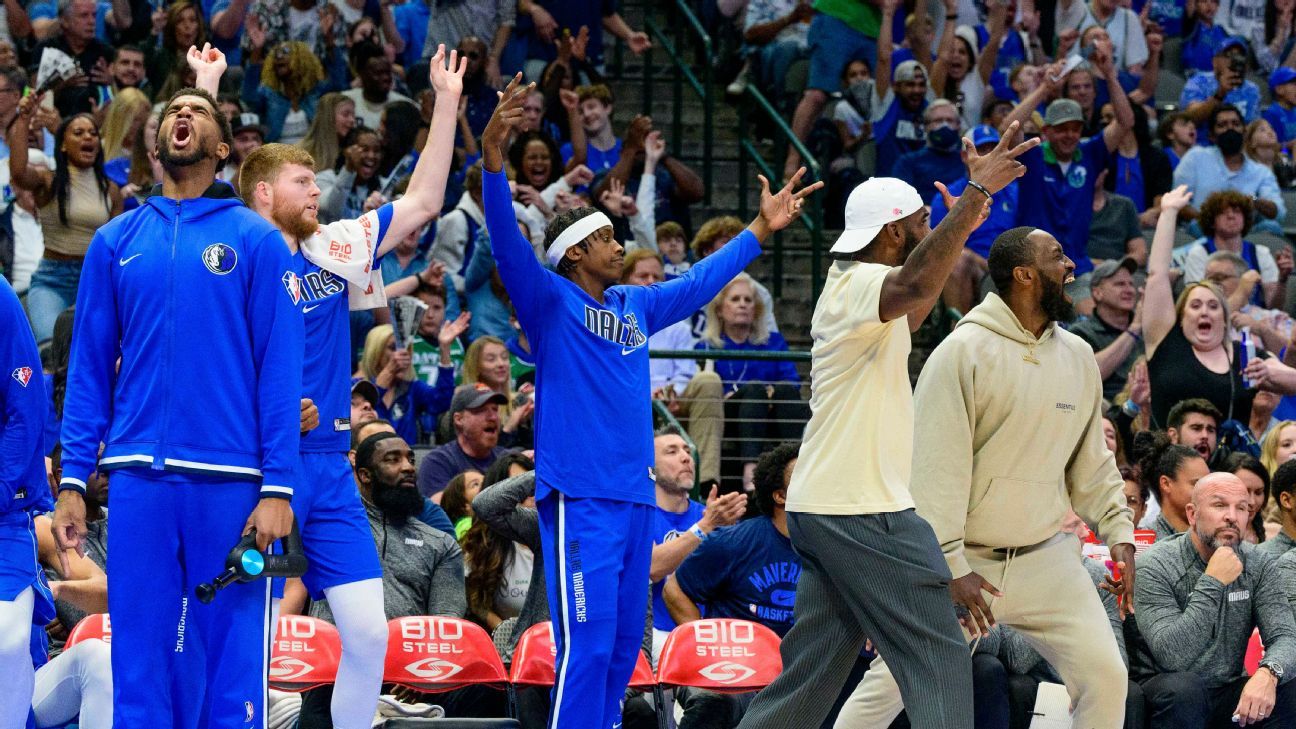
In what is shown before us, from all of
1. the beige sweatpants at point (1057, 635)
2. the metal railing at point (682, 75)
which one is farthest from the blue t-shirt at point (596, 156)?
the beige sweatpants at point (1057, 635)

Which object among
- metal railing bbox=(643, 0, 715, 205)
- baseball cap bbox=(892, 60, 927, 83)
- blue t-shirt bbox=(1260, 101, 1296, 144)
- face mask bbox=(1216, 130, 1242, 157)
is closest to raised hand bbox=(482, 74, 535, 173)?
metal railing bbox=(643, 0, 715, 205)

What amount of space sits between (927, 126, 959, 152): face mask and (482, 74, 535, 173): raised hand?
7774mm

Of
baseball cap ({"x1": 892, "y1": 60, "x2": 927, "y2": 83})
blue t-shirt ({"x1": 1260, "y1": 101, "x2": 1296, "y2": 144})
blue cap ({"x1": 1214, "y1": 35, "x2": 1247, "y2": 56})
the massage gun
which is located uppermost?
blue cap ({"x1": 1214, "y1": 35, "x2": 1247, "y2": 56})

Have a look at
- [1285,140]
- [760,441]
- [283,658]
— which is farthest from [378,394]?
[1285,140]

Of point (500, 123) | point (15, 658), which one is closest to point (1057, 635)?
point (500, 123)

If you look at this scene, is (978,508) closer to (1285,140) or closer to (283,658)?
(283,658)

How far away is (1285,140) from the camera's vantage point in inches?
656

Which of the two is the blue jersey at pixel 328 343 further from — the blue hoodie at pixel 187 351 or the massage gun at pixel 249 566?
the massage gun at pixel 249 566

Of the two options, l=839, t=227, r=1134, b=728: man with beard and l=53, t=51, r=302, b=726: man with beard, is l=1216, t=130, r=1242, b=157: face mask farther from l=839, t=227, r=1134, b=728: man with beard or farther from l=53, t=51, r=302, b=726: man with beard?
l=53, t=51, r=302, b=726: man with beard

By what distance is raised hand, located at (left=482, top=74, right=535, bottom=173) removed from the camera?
646 cm

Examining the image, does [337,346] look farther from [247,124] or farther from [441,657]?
[247,124]

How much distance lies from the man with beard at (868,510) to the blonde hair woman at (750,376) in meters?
4.73

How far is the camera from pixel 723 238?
40.5 ft

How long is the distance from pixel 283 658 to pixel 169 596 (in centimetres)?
235
